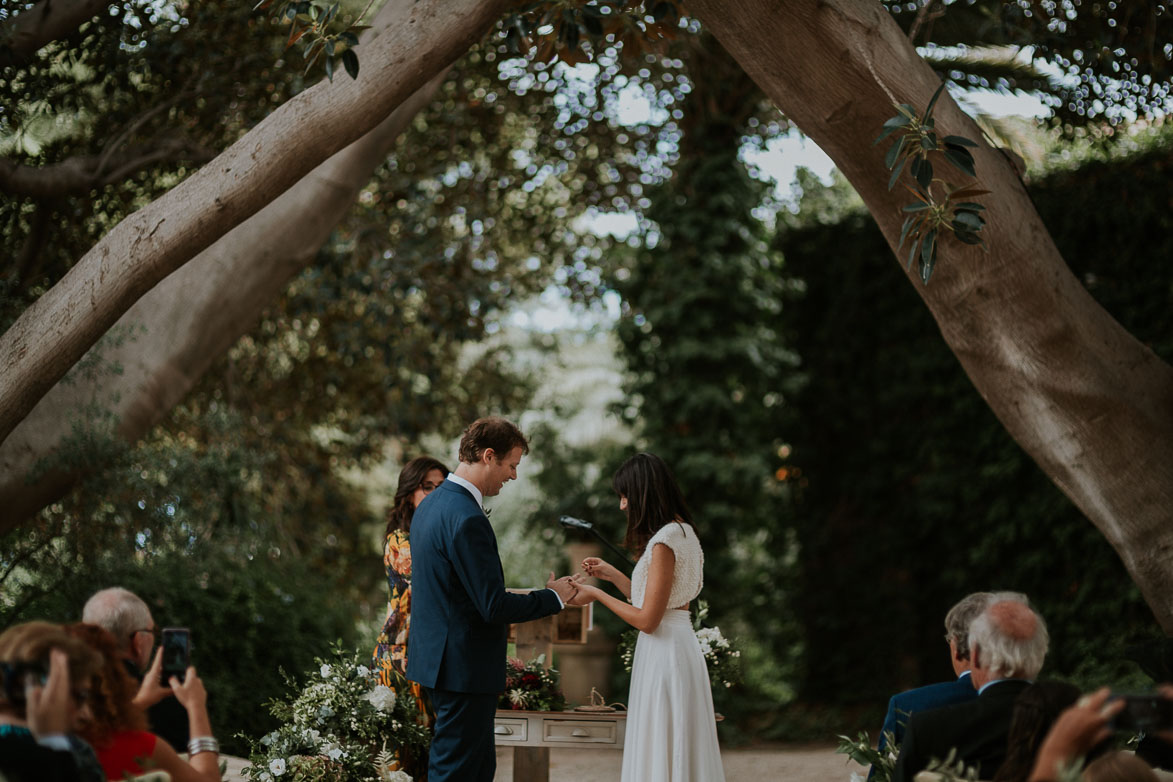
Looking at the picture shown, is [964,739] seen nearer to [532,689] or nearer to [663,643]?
[663,643]

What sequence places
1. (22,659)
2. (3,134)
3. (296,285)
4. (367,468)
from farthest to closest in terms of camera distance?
1. (367,468)
2. (296,285)
3. (3,134)
4. (22,659)

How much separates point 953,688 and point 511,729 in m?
2.44

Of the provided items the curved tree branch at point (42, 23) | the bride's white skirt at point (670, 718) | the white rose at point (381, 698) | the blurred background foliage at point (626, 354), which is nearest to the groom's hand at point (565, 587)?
the bride's white skirt at point (670, 718)

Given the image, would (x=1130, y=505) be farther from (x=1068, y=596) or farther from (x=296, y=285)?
(x=296, y=285)

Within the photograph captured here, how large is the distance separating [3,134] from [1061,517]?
8.58 meters

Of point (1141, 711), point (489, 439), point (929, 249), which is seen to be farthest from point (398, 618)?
point (1141, 711)

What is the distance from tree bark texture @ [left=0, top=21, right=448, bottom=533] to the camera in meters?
7.11

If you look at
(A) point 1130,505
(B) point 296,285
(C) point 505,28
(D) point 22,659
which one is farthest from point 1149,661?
(B) point 296,285

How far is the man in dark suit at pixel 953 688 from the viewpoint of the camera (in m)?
3.45

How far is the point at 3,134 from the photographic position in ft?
23.7

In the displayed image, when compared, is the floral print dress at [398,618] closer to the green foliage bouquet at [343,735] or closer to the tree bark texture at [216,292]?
the green foliage bouquet at [343,735]

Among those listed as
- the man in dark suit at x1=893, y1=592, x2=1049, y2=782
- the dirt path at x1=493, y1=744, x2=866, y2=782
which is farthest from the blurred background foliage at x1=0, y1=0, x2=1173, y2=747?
the man in dark suit at x1=893, y1=592, x2=1049, y2=782

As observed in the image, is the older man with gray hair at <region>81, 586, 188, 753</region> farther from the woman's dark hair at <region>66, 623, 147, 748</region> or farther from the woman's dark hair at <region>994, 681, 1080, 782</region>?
the woman's dark hair at <region>994, 681, 1080, 782</region>

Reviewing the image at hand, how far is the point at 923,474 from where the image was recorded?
398 inches
